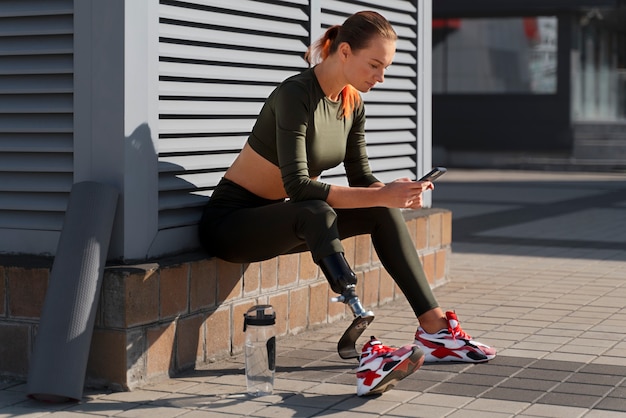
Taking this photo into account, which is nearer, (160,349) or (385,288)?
(160,349)

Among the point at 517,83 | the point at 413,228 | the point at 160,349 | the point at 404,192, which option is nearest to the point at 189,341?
the point at 160,349

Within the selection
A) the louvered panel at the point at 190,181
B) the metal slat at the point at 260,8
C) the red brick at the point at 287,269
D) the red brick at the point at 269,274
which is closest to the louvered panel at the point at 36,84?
the louvered panel at the point at 190,181

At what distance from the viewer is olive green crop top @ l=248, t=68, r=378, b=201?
15.8 ft

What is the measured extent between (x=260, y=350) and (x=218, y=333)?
676 millimetres

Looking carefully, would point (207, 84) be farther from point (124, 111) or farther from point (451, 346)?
point (451, 346)

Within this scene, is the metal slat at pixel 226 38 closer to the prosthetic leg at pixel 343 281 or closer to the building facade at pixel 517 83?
the prosthetic leg at pixel 343 281

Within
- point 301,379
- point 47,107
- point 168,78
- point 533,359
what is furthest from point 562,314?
point 47,107

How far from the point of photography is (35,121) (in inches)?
200

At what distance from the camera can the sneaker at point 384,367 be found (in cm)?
450

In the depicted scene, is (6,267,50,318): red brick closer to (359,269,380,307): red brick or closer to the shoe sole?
the shoe sole

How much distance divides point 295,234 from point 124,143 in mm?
784

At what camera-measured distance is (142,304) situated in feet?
15.5

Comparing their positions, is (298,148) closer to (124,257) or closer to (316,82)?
(316,82)

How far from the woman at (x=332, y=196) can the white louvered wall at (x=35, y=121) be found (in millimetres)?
687
